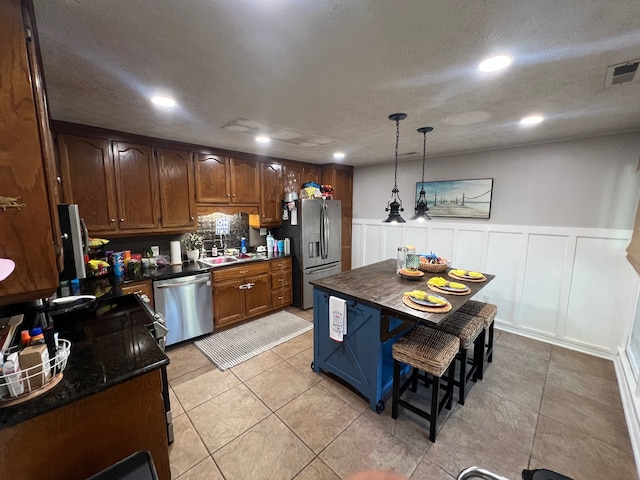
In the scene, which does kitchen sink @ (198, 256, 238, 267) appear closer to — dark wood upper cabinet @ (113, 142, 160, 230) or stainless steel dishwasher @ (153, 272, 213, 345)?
stainless steel dishwasher @ (153, 272, 213, 345)

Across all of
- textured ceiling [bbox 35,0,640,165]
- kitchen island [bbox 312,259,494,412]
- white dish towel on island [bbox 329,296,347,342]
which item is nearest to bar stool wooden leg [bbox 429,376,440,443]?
kitchen island [bbox 312,259,494,412]

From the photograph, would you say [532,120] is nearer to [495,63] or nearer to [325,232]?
[495,63]

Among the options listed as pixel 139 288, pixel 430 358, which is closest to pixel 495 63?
pixel 430 358

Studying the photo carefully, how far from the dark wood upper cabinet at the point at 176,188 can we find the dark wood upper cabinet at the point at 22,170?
2221mm

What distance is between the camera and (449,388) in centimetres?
209

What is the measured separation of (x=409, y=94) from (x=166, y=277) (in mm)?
2866

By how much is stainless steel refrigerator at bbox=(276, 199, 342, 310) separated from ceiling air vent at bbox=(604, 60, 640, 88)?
3054 millimetres

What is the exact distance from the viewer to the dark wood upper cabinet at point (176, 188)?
10.00 ft

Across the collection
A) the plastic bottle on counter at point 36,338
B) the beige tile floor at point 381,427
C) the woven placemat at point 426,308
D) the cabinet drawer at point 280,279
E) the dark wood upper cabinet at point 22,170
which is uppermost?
the dark wood upper cabinet at point 22,170

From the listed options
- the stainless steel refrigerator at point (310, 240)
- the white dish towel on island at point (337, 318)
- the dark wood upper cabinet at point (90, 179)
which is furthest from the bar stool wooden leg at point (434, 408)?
the dark wood upper cabinet at point (90, 179)

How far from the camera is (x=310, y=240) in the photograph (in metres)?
4.05

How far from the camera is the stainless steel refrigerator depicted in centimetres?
396

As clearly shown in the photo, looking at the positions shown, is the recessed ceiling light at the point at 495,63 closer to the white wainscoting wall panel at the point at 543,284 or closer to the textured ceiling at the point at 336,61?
the textured ceiling at the point at 336,61

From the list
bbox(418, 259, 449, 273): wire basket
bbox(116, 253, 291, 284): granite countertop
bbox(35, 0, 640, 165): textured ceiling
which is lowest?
bbox(116, 253, 291, 284): granite countertop
